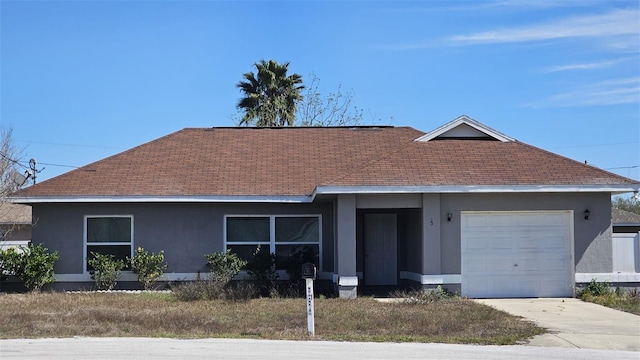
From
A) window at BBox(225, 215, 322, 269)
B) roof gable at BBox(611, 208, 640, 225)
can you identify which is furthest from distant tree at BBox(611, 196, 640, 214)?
window at BBox(225, 215, 322, 269)

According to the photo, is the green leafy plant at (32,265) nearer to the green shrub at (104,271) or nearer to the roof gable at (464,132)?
the green shrub at (104,271)

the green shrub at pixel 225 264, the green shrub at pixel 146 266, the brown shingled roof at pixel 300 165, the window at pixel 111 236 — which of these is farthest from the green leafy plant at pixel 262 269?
the window at pixel 111 236

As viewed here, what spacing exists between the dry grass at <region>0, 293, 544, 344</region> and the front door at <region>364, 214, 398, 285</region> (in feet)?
14.5

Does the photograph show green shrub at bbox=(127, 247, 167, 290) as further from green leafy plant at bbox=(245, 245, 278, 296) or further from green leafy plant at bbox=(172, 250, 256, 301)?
green leafy plant at bbox=(245, 245, 278, 296)

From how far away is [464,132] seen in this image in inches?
840

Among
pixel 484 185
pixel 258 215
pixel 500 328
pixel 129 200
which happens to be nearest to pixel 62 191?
pixel 129 200

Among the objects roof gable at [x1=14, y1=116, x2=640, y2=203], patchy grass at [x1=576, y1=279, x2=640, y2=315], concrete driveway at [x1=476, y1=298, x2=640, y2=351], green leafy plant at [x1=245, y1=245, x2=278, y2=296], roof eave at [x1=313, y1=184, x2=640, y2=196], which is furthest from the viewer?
green leafy plant at [x1=245, y1=245, x2=278, y2=296]

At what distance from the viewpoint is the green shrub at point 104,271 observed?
20.6 m

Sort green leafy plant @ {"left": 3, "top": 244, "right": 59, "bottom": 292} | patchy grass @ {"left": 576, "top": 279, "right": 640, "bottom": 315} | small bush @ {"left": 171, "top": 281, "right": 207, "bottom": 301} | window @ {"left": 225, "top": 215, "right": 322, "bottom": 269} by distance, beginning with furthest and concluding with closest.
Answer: window @ {"left": 225, "top": 215, "right": 322, "bottom": 269} → green leafy plant @ {"left": 3, "top": 244, "right": 59, "bottom": 292} → small bush @ {"left": 171, "top": 281, "right": 207, "bottom": 301} → patchy grass @ {"left": 576, "top": 279, "right": 640, "bottom": 315}

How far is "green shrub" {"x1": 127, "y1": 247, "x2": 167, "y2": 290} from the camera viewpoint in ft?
67.6

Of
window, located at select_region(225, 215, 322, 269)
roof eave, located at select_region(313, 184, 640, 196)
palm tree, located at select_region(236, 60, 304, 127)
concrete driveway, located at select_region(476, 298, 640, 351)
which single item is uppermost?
palm tree, located at select_region(236, 60, 304, 127)

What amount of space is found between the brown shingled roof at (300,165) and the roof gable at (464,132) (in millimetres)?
227

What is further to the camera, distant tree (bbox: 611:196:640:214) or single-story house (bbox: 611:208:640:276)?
distant tree (bbox: 611:196:640:214)

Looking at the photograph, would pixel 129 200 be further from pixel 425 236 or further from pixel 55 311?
pixel 425 236
